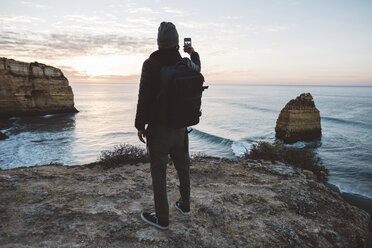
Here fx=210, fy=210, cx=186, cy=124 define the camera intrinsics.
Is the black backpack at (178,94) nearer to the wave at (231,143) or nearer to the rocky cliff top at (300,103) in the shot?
the wave at (231,143)

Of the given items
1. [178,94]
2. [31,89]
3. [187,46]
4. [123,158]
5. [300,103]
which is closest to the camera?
[178,94]

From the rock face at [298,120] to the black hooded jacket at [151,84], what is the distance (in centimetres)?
2025

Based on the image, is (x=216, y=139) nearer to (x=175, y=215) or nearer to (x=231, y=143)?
(x=231, y=143)

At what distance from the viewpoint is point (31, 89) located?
102 feet

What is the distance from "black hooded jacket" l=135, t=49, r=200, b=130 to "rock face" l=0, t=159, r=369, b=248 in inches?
63.2

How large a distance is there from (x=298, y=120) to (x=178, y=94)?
843 inches

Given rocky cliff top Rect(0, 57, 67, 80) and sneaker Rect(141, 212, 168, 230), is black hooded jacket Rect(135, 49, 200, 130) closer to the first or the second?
sneaker Rect(141, 212, 168, 230)

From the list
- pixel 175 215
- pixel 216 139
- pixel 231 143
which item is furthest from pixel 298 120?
pixel 175 215

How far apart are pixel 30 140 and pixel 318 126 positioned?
28.6m

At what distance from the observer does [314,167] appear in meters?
8.62

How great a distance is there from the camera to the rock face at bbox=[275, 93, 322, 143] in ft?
66.1

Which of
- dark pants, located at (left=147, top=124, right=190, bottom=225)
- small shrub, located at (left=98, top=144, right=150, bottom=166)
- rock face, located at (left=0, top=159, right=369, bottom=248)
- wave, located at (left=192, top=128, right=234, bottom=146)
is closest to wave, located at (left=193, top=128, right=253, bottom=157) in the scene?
wave, located at (left=192, top=128, right=234, bottom=146)

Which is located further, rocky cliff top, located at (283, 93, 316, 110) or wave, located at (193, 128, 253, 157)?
rocky cliff top, located at (283, 93, 316, 110)

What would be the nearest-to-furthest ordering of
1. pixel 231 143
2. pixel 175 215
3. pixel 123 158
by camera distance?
pixel 175 215, pixel 123 158, pixel 231 143
